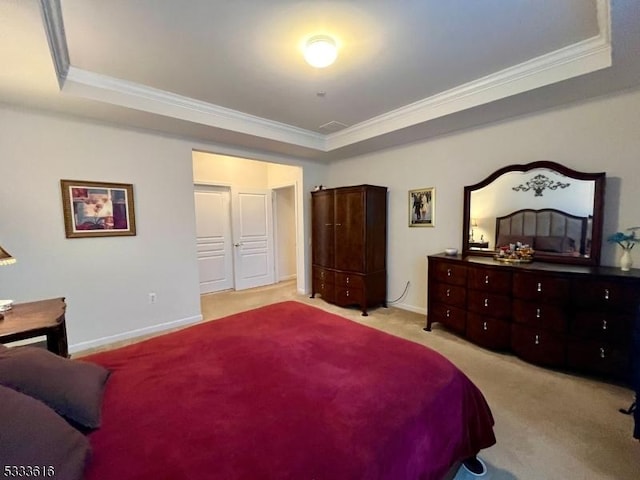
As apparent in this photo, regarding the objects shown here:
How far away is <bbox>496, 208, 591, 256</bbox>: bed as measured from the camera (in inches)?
105

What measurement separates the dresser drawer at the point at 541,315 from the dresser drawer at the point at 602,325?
0.08 meters

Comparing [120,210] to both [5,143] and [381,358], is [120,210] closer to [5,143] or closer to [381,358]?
[5,143]

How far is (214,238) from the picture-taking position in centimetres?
532

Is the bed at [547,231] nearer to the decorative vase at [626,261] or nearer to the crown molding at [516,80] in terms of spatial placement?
the decorative vase at [626,261]

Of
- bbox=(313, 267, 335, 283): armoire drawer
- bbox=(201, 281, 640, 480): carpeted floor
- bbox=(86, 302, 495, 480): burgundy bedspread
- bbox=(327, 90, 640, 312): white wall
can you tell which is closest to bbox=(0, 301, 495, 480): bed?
bbox=(86, 302, 495, 480): burgundy bedspread

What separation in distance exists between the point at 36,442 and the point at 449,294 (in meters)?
3.26

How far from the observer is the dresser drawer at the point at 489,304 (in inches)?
107

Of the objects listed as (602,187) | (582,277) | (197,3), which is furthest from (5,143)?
(602,187)

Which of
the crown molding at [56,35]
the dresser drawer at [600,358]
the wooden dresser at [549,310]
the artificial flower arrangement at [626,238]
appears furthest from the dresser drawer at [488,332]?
the crown molding at [56,35]

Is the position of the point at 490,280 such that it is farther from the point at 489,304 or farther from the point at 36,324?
the point at 36,324

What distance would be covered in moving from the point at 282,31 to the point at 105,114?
208 centimetres

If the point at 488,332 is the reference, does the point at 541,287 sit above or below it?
above

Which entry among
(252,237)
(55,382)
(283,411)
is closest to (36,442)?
(55,382)

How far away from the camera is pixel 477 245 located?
3365 millimetres
